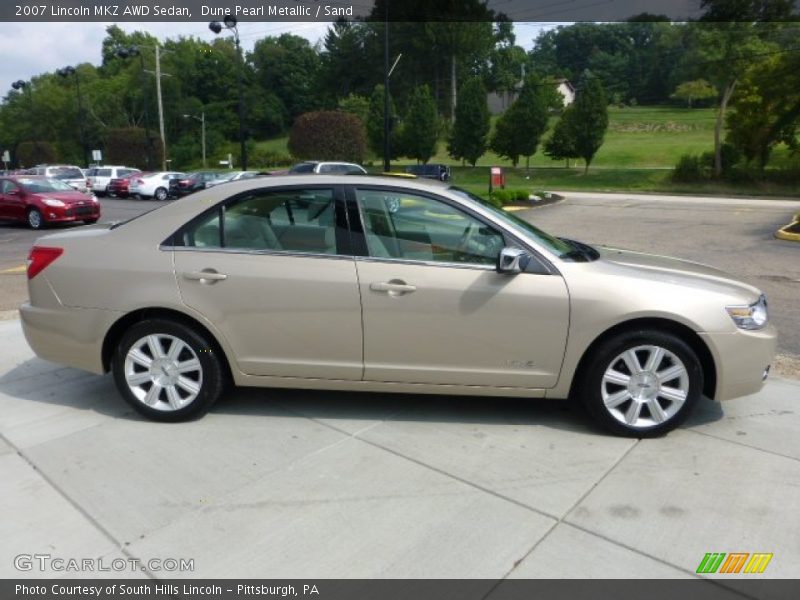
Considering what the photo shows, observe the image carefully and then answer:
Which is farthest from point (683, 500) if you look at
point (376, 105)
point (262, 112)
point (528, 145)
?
point (262, 112)

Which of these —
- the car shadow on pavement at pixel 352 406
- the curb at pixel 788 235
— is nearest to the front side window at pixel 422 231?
the car shadow on pavement at pixel 352 406

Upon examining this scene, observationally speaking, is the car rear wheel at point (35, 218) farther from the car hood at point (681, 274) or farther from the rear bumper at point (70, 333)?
the car hood at point (681, 274)

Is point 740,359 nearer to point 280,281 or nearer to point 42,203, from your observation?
point 280,281

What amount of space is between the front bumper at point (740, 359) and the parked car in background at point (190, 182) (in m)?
29.2

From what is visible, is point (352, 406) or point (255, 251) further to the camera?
point (352, 406)

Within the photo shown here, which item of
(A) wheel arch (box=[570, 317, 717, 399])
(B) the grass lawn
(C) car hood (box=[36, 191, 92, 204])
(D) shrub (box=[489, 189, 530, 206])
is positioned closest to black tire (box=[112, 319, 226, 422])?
(A) wheel arch (box=[570, 317, 717, 399])

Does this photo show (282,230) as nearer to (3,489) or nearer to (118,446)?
(118,446)

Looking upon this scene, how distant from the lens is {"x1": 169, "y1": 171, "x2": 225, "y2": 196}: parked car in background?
31.0 meters

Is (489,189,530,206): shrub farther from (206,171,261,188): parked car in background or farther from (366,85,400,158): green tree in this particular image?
(366,85,400,158): green tree

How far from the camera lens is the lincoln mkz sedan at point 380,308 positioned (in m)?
3.90

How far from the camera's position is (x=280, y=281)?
4.02 m

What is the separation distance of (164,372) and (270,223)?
114 centimetres

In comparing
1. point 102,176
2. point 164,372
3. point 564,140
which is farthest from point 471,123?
point 164,372
